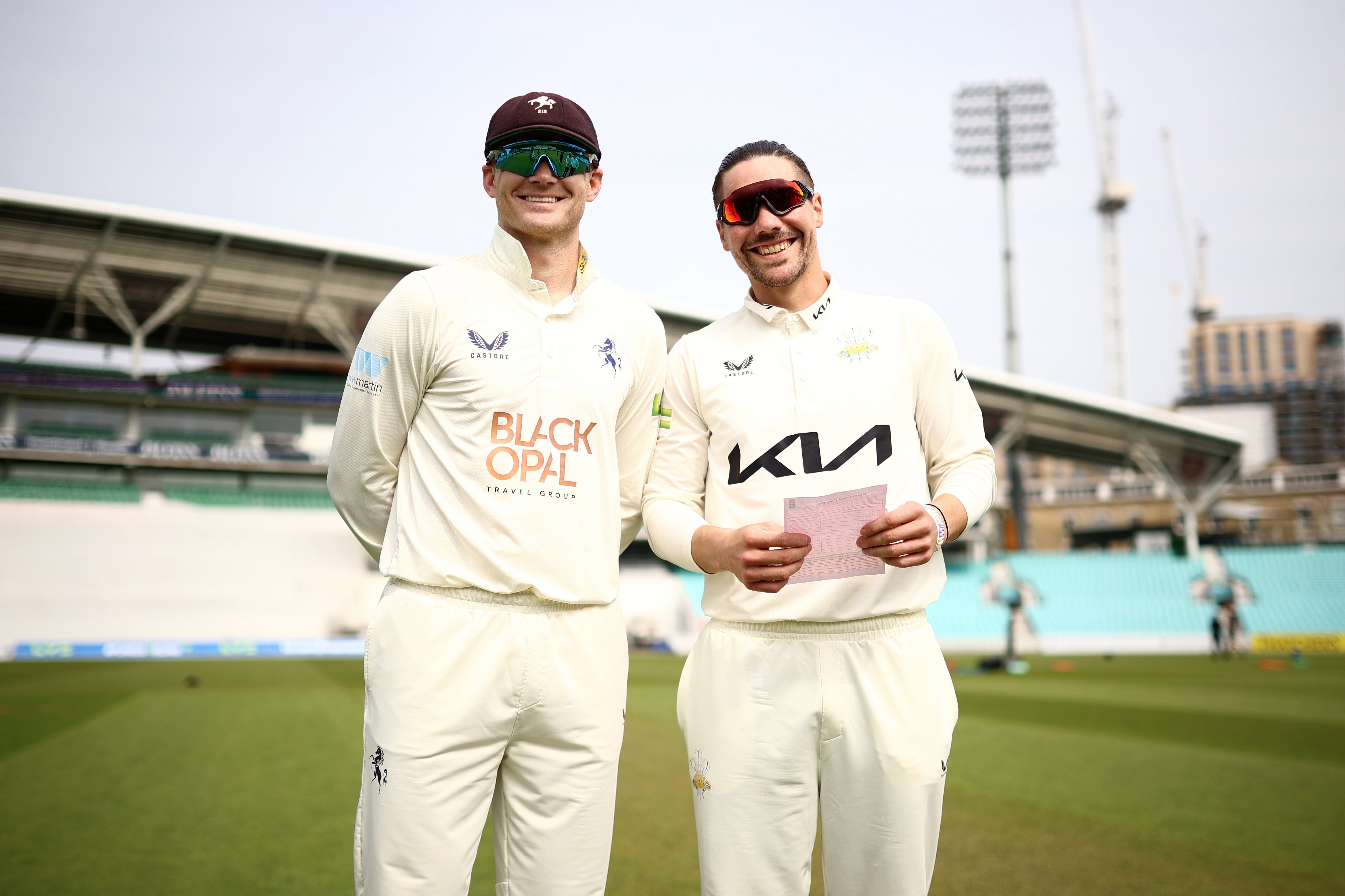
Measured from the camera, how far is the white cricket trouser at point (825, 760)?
2250mm

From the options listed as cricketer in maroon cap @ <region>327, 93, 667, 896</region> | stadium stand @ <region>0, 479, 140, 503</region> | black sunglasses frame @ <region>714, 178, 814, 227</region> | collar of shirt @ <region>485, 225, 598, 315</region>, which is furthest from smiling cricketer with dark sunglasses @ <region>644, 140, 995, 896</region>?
stadium stand @ <region>0, 479, 140, 503</region>

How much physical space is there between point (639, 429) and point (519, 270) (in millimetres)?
589

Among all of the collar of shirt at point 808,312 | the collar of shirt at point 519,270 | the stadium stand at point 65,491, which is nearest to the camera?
the collar of shirt at point 519,270

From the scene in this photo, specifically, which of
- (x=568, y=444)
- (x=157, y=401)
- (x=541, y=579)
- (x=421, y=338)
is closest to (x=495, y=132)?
(x=421, y=338)

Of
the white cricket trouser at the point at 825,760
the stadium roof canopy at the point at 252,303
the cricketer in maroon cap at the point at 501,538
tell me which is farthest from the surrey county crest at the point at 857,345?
the stadium roof canopy at the point at 252,303

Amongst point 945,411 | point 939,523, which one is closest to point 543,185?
point 945,411

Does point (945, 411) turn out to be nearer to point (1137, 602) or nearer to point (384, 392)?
point (384, 392)

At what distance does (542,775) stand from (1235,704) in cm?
1231

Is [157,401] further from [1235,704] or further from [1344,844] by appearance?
[1344,844]

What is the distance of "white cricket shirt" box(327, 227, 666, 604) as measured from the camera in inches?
90.2

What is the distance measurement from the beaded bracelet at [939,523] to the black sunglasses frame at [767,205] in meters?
0.91

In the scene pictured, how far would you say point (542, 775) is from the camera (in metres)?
2.26

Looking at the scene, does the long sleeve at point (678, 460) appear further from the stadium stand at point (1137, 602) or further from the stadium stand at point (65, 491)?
the stadium stand at point (65, 491)

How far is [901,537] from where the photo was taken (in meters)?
2.14
